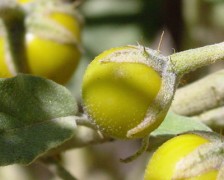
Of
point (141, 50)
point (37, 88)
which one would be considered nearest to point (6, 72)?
point (37, 88)

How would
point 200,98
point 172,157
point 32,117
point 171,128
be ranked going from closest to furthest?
point 172,157 → point 32,117 → point 171,128 → point 200,98

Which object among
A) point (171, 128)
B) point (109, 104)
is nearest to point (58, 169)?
point (171, 128)

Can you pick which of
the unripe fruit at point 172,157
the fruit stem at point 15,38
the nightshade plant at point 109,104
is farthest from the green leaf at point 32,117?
the fruit stem at point 15,38

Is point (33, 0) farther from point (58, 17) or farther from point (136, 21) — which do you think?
point (136, 21)

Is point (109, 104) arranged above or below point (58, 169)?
above

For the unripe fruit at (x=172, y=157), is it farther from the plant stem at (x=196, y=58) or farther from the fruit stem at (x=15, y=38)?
the fruit stem at (x=15, y=38)

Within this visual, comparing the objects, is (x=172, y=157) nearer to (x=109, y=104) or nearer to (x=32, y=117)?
(x=109, y=104)
